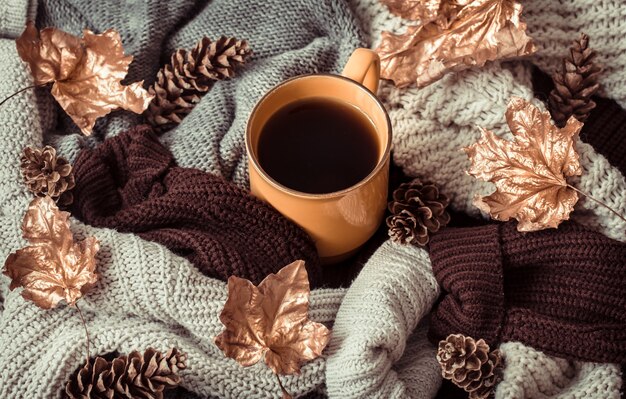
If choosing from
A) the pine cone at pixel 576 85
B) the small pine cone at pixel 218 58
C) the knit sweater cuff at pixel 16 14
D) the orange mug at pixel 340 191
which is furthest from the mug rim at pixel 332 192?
the knit sweater cuff at pixel 16 14

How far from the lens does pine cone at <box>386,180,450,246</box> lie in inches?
30.9

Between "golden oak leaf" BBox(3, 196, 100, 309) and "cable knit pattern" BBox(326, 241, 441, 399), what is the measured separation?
0.25m

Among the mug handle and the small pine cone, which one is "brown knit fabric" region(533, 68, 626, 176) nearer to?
the mug handle

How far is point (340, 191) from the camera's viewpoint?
690 millimetres

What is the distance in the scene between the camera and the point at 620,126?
32.8 inches

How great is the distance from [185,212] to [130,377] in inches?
6.8

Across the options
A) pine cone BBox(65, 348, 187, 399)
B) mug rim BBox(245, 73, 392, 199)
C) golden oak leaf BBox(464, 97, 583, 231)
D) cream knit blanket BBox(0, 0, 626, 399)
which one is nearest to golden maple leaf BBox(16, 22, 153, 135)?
cream knit blanket BBox(0, 0, 626, 399)

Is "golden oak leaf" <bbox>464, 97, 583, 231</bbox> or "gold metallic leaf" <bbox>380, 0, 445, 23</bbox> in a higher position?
"gold metallic leaf" <bbox>380, 0, 445, 23</bbox>

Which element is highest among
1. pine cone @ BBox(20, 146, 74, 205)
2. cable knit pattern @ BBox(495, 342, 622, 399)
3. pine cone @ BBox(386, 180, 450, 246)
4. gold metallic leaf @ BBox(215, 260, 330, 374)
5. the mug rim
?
the mug rim

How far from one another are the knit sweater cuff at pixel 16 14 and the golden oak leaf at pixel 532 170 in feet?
1.77

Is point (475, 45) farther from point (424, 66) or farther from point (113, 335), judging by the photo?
point (113, 335)

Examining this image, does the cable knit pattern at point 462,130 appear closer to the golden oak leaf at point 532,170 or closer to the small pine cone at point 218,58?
the golden oak leaf at point 532,170

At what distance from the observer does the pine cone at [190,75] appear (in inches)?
33.0

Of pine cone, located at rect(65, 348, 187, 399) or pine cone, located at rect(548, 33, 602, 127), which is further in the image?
pine cone, located at rect(548, 33, 602, 127)
